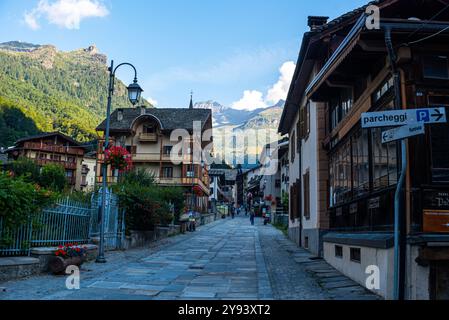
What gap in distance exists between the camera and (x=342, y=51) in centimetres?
964

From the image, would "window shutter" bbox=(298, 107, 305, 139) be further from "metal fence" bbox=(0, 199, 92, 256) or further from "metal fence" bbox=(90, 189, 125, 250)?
"metal fence" bbox=(0, 199, 92, 256)

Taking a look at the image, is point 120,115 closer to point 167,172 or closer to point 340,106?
point 167,172

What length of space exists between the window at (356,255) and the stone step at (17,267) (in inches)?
286

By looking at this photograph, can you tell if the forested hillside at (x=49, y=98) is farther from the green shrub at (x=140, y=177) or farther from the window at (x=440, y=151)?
the window at (x=440, y=151)

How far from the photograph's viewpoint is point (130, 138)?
5578cm

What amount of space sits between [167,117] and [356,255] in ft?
159

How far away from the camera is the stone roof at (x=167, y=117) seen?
181 feet

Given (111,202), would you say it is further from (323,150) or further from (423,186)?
(423,186)

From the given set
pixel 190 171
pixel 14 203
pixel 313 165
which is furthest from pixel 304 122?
pixel 190 171

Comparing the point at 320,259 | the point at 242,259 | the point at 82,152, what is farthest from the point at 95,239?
the point at 82,152

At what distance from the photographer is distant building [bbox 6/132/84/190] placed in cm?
6638

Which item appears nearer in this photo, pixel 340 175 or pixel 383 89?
pixel 383 89

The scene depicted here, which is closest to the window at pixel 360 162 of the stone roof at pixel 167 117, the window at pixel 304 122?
the window at pixel 304 122
